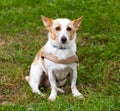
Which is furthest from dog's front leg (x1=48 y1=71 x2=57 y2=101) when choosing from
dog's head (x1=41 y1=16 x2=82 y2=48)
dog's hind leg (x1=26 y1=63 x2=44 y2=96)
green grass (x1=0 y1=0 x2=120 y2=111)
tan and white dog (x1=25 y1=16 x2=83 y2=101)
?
dog's head (x1=41 y1=16 x2=82 y2=48)

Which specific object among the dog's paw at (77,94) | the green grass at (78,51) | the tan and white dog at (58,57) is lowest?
the green grass at (78,51)

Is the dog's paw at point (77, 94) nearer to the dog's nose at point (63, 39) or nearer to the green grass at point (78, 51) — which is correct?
the green grass at point (78, 51)

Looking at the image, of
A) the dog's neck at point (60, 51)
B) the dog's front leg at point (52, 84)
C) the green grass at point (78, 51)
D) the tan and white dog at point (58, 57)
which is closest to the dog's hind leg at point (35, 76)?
the tan and white dog at point (58, 57)

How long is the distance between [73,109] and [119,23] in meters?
3.86

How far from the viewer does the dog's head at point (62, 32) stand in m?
6.53

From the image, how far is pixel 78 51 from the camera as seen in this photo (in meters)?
8.20

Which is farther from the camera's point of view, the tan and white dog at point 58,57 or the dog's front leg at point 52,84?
the dog's front leg at point 52,84

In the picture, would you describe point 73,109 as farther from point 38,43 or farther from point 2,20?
point 2,20

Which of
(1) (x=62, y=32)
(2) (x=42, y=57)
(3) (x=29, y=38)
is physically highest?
(1) (x=62, y=32)

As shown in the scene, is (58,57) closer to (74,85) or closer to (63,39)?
(63,39)

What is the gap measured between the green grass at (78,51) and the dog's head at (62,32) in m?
0.76

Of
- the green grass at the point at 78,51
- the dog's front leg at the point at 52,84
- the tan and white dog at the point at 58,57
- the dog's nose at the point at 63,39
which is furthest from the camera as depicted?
the dog's front leg at the point at 52,84

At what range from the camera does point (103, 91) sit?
6828 mm

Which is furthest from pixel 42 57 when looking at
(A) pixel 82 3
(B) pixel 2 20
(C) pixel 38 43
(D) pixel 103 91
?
(A) pixel 82 3
